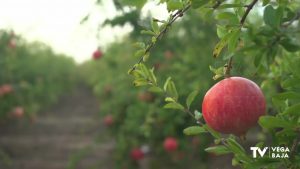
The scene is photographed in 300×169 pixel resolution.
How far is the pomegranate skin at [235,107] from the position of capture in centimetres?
77

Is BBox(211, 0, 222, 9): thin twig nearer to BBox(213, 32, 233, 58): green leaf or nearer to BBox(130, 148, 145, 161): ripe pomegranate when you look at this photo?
BBox(213, 32, 233, 58): green leaf

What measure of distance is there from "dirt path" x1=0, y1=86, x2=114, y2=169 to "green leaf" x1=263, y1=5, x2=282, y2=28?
3.75 m

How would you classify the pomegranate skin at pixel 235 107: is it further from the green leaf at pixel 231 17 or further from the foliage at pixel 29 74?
the foliage at pixel 29 74

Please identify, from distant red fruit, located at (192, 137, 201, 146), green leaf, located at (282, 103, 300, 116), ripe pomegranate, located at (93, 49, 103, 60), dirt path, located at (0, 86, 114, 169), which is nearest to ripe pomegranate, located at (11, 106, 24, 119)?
dirt path, located at (0, 86, 114, 169)

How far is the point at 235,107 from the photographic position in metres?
0.77

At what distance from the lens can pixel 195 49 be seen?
4.12 metres

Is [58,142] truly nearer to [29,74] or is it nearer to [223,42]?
[29,74]

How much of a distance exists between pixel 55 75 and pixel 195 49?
5244mm

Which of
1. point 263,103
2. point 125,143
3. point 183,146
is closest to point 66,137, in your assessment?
point 125,143

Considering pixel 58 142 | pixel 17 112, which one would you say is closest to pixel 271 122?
pixel 17 112

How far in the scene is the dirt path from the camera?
500 centimetres

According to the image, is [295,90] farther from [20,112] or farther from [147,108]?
[20,112]

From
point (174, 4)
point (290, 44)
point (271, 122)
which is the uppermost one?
point (174, 4)

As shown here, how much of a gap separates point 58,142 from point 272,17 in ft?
18.3
